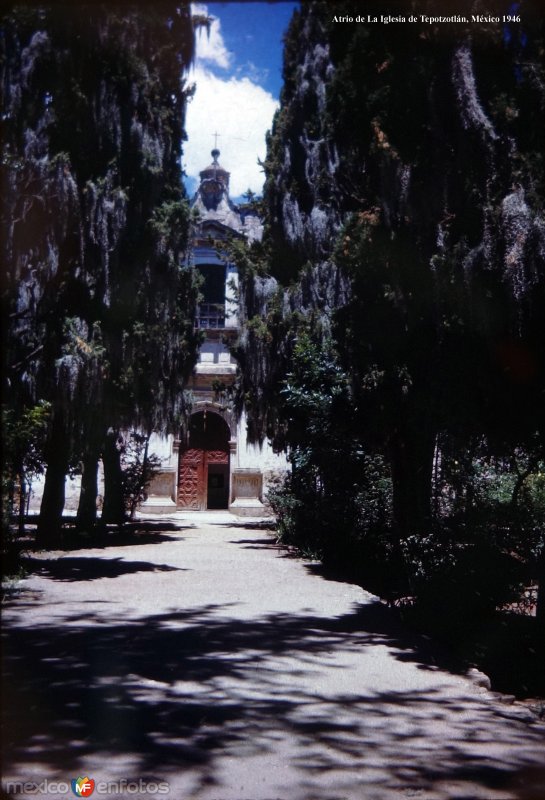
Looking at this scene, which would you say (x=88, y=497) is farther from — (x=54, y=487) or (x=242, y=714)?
(x=242, y=714)

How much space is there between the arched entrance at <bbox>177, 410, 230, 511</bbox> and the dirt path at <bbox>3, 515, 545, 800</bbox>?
714 inches

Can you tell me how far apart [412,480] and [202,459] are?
1754 cm

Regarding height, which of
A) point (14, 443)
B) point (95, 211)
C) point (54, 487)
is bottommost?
point (54, 487)

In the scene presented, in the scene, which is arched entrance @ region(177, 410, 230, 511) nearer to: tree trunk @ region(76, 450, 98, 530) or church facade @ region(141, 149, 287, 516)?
church facade @ region(141, 149, 287, 516)

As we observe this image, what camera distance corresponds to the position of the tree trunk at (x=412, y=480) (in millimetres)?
10086

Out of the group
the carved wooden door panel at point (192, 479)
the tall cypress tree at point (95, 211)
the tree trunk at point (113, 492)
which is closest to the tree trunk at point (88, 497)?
the tree trunk at point (113, 492)

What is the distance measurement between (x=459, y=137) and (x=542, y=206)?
1.13 meters

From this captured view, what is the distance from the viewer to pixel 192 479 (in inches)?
1078

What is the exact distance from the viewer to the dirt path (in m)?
3.78

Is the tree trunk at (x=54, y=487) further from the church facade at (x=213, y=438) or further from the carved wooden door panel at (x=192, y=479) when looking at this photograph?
the carved wooden door panel at (x=192, y=479)

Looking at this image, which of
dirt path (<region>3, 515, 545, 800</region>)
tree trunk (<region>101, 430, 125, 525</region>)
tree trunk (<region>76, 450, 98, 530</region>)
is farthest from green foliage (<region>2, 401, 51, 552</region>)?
tree trunk (<region>101, 430, 125, 525</region>)

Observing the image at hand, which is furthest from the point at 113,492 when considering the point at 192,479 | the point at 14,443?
the point at 14,443

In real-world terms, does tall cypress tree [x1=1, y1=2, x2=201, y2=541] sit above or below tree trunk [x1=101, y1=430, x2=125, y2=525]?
above

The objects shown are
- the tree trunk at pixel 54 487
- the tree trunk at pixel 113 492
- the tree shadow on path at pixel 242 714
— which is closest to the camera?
the tree shadow on path at pixel 242 714
